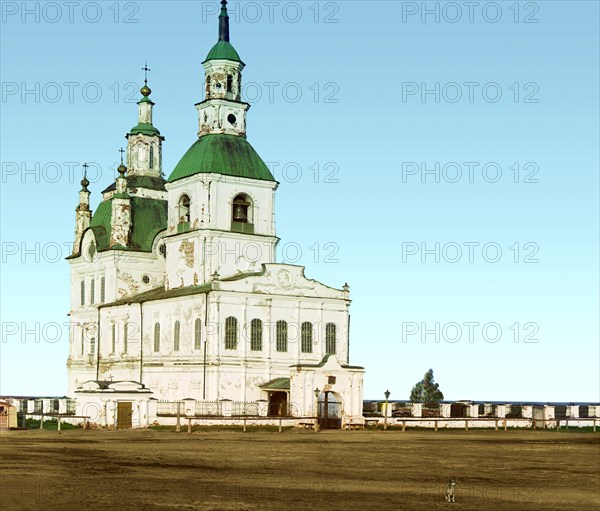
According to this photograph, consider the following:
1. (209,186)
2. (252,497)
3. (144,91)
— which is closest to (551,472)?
(252,497)

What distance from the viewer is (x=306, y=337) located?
68812 millimetres

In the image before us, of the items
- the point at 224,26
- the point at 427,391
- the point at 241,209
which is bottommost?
the point at 427,391

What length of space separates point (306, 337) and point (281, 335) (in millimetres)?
1689

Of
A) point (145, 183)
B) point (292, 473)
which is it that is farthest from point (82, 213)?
point (292, 473)

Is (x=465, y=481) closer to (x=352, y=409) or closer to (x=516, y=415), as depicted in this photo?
(x=352, y=409)

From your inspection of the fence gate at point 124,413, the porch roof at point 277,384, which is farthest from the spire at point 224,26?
the fence gate at point 124,413

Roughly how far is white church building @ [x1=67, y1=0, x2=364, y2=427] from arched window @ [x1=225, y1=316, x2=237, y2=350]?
0.26 ft

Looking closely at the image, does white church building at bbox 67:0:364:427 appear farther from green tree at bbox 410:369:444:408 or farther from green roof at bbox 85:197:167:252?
green tree at bbox 410:369:444:408

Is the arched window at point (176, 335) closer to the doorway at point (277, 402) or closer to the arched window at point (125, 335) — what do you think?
the doorway at point (277, 402)

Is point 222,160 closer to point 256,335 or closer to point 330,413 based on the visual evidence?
point 256,335

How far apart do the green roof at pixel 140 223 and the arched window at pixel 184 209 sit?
6.56 m

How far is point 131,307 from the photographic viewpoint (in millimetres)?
74000

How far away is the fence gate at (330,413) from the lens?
2446 inches

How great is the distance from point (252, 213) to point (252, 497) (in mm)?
45971
